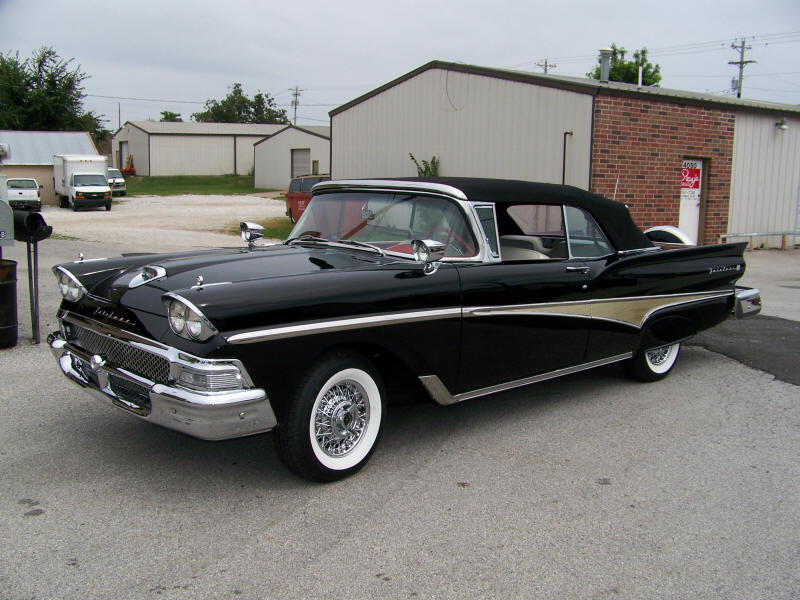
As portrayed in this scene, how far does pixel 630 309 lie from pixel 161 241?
1522cm

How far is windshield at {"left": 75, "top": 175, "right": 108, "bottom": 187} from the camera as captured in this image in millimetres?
31297

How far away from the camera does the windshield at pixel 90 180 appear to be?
3130cm

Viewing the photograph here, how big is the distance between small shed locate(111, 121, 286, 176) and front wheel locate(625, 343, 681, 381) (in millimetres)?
53478

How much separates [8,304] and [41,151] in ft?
110

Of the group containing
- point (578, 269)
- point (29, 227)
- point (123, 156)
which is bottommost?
point (578, 269)

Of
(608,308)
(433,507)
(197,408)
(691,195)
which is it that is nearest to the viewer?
(197,408)

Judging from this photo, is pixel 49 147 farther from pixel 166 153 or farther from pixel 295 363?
pixel 295 363

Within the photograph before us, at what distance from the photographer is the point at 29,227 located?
21.5ft

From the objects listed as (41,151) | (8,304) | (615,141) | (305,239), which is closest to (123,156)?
(41,151)

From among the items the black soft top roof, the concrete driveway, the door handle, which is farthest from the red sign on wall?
the door handle

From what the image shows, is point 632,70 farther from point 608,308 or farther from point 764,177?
point 608,308

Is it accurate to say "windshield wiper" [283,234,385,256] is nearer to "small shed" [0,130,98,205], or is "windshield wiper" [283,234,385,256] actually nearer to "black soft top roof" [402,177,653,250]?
"black soft top roof" [402,177,653,250]

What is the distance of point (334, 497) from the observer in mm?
3615

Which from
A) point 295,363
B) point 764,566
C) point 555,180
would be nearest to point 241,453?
point 295,363
